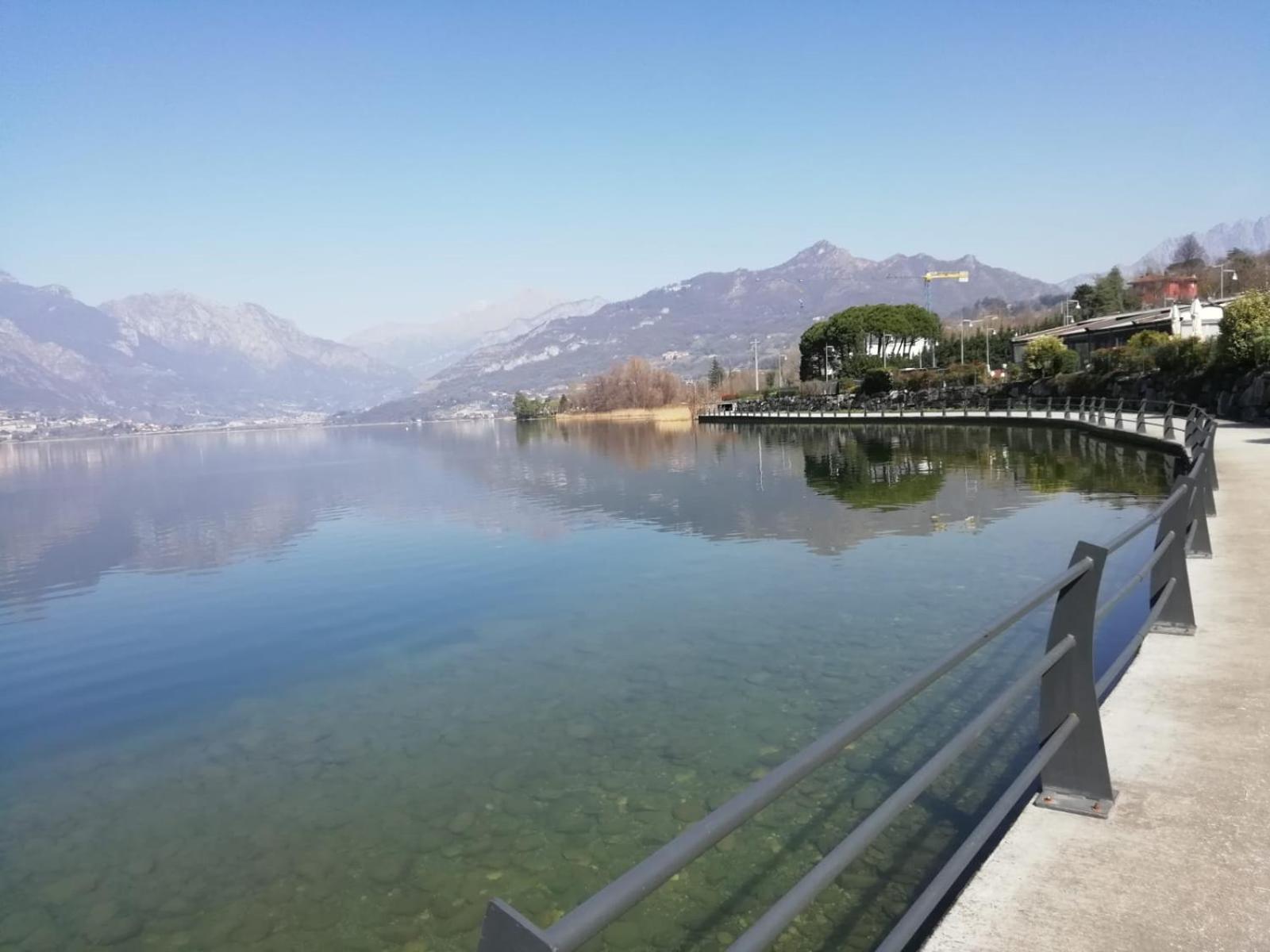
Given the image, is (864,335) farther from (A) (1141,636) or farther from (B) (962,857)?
(B) (962,857)

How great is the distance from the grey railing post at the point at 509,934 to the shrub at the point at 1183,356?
4002cm

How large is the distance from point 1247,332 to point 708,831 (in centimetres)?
3557

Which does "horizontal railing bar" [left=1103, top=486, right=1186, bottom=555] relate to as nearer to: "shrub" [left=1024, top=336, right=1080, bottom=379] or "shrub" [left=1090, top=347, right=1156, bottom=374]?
"shrub" [left=1090, top=347, right=1156, bottom=374]

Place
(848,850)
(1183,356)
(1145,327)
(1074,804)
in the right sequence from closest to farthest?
(848,850), (1074,804), (1183,356), (1145,327)

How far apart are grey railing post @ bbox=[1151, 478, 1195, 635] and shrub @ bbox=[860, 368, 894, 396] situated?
72551mm

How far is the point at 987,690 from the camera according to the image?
8.09 metres

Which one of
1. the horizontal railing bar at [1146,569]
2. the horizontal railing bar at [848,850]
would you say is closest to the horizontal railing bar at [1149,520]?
the horizontal railing bar at [1146,569]

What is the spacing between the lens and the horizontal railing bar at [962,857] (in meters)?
2.33

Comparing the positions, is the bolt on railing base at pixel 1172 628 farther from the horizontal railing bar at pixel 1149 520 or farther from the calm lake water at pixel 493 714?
the calm lake water at pixel 493 714

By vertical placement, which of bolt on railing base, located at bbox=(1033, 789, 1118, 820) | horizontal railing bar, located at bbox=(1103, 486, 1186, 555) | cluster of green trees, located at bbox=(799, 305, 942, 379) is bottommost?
bolt on railing base, located at bbox=(1033, 789, 1118, 820)

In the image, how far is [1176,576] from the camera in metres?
6.22

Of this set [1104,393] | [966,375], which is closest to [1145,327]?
[1104,393]

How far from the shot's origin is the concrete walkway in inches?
117

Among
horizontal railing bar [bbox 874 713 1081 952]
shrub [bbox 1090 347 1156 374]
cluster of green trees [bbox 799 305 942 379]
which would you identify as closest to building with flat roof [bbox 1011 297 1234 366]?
shrub [bbox 1090 347 1156 374]
